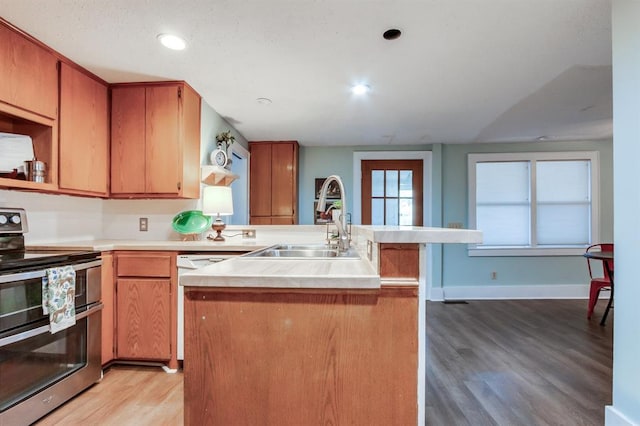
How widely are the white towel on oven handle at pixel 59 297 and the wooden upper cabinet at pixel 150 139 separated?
0.88 metres

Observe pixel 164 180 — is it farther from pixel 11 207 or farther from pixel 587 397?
pixel 587 397

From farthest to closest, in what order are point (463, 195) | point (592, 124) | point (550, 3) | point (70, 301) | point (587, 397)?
point (463, 195)
point (592, 124)
point (587, 397)
point (70, 301)
point (550, 3)

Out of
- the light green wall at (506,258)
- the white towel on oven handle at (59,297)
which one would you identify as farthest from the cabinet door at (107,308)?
the light green wall at (506,258)

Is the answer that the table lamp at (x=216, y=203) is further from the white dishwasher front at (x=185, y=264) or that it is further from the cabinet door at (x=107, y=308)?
the cabinet door at (x=107, y=308)

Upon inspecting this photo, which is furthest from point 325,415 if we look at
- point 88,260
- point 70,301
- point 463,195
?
point 463,195

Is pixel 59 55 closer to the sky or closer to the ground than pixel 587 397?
closer to the sky

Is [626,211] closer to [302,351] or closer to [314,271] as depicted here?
[314,271]

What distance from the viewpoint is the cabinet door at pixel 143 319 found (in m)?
2.09

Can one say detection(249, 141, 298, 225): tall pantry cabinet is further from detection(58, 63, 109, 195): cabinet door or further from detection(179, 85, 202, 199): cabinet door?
detection(58, 63, 109, 195): cabinet door

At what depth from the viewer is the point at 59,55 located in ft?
6.35

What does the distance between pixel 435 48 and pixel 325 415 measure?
6.73ft

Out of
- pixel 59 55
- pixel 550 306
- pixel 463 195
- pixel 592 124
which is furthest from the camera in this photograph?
pixel 463 195

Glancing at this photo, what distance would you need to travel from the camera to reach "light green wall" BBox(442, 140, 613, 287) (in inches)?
160

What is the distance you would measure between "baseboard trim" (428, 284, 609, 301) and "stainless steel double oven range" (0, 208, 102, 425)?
3717 millimetres
